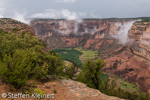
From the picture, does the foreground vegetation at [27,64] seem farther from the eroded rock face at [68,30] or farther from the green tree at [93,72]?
the eroded rock face at [68,30]

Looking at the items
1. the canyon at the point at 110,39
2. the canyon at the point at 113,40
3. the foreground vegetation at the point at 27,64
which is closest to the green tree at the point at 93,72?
the foreground vegetation at the point at 27,64

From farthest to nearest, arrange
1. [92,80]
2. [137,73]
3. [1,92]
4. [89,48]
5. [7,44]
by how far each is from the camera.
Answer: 1. [89,48]
2. [137,73]
3. [92,80]
4. [7,44]
5. [1,92]

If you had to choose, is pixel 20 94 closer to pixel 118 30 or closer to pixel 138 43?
pixel 138 43

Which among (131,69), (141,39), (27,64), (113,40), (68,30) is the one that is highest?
(68,30)

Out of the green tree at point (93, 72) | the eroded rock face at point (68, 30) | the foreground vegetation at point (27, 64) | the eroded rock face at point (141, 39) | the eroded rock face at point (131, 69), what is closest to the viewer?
the foreground vegetation at point (27, 64)

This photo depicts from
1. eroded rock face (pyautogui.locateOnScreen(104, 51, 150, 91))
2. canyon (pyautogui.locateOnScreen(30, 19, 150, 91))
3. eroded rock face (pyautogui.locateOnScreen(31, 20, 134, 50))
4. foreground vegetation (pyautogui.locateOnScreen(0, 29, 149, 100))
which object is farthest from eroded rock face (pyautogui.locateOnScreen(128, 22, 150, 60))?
eroded rock face (pyautogui.locateOnScreen(31, 20, 134, 50))

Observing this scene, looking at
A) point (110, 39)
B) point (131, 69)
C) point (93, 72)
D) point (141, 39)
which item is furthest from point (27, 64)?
point (110, 39)

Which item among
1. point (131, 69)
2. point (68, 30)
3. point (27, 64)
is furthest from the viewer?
point (68, 30)

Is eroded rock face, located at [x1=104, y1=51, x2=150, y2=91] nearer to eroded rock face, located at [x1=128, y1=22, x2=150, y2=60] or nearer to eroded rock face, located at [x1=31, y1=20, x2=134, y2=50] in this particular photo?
eroded rock face, located at [x1=128, y1=22, x2=150, y2=60]

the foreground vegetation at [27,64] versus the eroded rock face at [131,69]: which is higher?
the foreground vegetation at [27,64]

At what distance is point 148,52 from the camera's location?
52938 mm

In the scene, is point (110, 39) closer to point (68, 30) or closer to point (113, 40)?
point (113, 40)

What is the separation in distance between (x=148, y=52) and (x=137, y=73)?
12570mm

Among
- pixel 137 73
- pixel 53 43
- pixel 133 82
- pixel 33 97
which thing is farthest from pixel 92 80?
pixel 53 43
